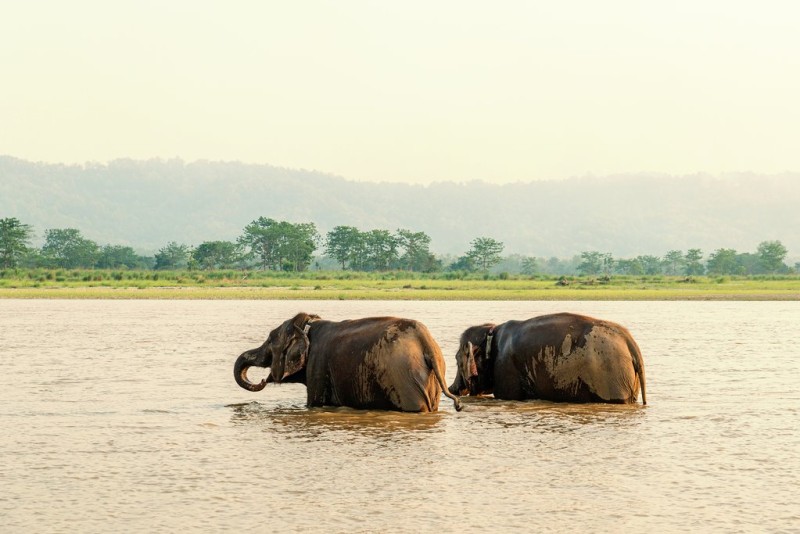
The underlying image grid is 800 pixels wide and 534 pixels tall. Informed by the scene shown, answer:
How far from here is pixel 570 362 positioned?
1620cm

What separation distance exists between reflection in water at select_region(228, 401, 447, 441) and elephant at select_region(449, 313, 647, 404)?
6.11ft

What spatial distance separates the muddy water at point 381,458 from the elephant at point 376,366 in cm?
29

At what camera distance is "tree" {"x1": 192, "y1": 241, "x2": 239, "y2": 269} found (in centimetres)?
16805

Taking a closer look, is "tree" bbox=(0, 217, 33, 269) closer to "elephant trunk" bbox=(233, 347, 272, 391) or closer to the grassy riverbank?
the grassy riverbank

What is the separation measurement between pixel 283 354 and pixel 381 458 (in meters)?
5.03

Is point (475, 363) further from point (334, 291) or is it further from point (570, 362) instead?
point (334, 291)

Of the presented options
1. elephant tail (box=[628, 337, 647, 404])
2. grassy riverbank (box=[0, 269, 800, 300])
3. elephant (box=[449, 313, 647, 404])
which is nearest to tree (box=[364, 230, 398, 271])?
grassy riverbank (box=[0, 269, 800, 300])

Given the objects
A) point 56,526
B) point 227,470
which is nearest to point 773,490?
point 227,470

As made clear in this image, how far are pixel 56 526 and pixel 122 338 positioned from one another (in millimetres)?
22426

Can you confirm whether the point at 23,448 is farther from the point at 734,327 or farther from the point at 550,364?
the point at 734,327

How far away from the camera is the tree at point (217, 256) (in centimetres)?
16805

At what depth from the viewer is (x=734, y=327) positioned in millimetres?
37844

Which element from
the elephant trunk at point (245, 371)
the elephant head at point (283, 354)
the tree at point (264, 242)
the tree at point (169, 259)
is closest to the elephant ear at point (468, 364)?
the elephant head at point (283, 354)

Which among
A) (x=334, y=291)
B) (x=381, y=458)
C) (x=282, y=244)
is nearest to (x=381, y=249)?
(x=282, y=244)
